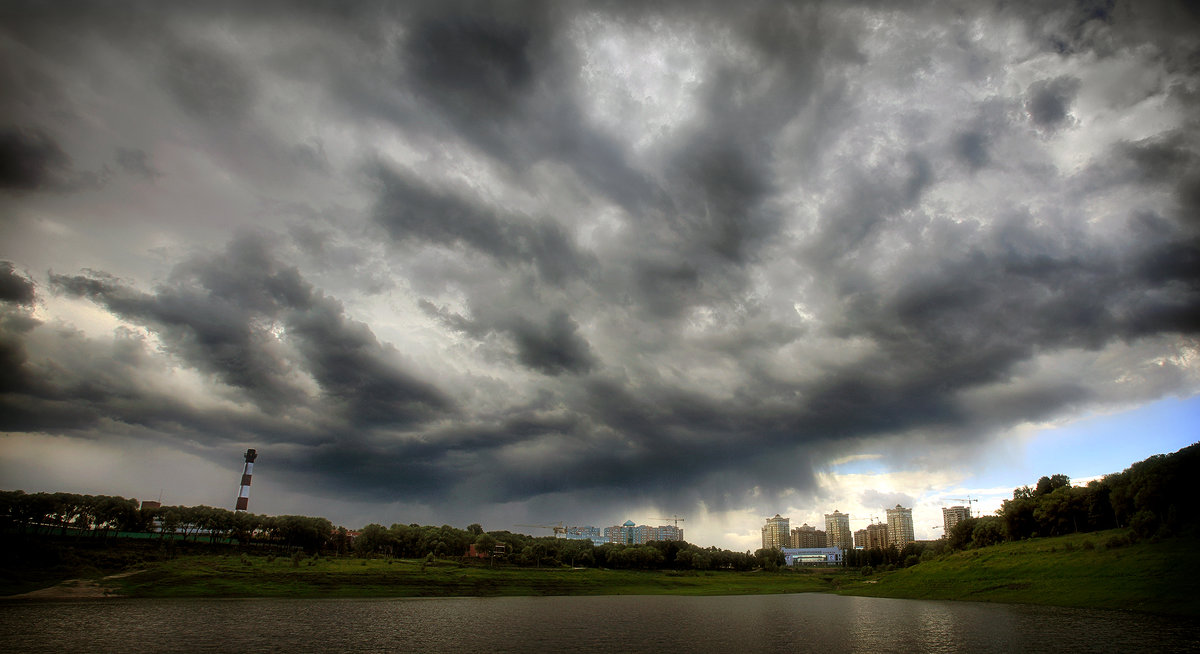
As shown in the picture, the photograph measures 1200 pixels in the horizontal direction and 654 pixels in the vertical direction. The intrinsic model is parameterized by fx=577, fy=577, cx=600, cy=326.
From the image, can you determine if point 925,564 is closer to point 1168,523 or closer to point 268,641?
point 1168,523

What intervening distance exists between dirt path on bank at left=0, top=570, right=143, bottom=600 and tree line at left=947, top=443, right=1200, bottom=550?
16152 cm

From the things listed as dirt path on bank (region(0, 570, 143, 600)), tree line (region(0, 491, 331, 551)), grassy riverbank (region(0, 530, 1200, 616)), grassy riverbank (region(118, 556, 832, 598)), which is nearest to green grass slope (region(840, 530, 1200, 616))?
grassy riverbank (region(0, 530, 1200, 616))

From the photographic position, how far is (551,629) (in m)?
65.9

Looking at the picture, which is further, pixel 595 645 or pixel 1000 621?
pixel 1000 621

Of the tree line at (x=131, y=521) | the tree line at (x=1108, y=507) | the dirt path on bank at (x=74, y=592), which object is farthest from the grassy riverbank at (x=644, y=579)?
the tree line at (x=131, y=521)

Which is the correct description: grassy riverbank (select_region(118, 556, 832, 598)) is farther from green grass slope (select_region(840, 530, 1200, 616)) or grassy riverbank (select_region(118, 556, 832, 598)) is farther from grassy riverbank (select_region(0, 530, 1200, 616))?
green grass slope (select_region(840, 530, 1200, 616))

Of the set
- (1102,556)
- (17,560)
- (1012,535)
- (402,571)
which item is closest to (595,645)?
(1102,556)

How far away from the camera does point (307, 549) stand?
197625 mm

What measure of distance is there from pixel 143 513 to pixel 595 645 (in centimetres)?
18603

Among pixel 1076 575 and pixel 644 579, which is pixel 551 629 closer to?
pixel 1076 575

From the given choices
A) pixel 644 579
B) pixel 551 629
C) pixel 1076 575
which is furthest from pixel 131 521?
pixel 1076 575

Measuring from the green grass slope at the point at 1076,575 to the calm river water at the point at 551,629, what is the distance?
584cm

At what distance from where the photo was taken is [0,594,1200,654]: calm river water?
5044 centimetres

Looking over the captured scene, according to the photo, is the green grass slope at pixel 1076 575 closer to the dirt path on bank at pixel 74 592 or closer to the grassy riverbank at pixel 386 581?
the grassy riverbank at pixel 386 581
